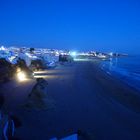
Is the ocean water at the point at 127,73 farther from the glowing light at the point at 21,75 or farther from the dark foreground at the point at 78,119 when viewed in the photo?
the dark foreground at the point at 78,119

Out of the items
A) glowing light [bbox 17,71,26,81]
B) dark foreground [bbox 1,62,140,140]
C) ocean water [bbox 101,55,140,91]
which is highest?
dark foreground [bbox 1,62,140,140]

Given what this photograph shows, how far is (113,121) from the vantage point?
13.5m

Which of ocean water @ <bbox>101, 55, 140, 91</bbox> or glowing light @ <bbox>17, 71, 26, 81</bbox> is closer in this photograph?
glowing light @ <bbox>17, 71, 26, 81</bbox>

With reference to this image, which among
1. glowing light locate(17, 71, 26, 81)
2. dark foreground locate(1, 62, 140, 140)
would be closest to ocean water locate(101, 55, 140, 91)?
glowing light locate(17, 71, 26, 81)

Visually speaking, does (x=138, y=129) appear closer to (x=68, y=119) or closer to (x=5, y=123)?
(x=68, y=119)

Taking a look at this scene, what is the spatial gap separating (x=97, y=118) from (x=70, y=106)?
2.80 meters

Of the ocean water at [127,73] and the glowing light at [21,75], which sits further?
the ocean water at [127,73]

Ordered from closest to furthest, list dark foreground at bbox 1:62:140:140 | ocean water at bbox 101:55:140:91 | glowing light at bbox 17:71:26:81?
dark foreground at bbox 1:62:140:140 → glowing light at bbox 17:71:26:81 → ocean water at bbox 101:55:140:91

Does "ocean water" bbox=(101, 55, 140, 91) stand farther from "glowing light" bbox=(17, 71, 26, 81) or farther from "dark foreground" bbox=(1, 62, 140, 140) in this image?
"dark foreground" bbox=(1, 62, 140, 140)

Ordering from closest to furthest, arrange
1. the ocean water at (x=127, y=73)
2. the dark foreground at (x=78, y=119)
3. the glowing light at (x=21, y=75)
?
the dark foreground at (x=78, y=119) < the glowing light at (x=21, y=75) < the ocean water at (x=127, y=73)

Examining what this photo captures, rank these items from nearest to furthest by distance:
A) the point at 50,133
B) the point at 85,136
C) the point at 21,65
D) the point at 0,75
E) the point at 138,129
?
the point at 85,136
the point at 50,133
the point at 138,129
the point at 0,75
the point at 21,65

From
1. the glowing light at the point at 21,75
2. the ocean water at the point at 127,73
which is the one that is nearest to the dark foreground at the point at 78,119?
the glowing light at the point at 21,75

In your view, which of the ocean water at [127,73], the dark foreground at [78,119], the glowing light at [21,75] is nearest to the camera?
the dark foreground at [78,119]

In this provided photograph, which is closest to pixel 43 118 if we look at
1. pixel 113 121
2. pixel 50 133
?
pixel 50 133
